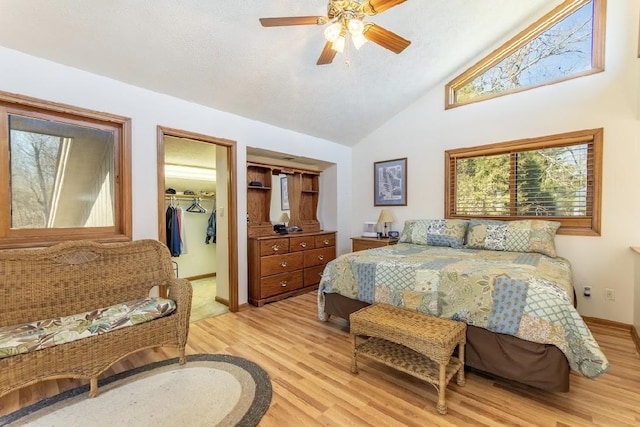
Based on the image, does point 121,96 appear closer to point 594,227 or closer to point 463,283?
point 463,283

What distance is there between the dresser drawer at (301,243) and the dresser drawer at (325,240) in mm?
86

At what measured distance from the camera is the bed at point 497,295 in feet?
5.80

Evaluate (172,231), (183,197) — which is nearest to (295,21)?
(172,231)

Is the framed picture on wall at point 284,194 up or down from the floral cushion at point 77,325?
up

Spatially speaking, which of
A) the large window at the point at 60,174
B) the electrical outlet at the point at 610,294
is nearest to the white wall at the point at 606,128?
the electrical outlet at the point at 610,294

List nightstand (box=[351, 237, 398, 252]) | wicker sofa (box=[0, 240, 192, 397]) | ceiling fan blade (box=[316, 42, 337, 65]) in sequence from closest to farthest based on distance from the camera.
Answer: wicker sofa (box=[0, 240, 192, 397])
ceiling fan blade (box=[316, 42, 337, 65])
nightstand (box=[351, 237, 398, 252])

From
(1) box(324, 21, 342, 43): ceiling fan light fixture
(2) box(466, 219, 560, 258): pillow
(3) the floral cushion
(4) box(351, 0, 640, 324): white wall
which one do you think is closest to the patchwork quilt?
(2) box(466, 219, 560, 258): pillow

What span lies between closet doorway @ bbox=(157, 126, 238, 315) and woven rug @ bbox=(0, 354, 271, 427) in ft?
4.19

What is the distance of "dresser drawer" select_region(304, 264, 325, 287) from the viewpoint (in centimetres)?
425

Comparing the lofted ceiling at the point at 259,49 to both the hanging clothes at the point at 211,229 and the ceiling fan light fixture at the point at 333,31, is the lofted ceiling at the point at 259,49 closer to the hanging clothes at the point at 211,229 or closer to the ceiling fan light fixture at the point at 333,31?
the ceiling fan light fixture at the point at 333,31

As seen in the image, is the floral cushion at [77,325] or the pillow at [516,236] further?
the pillow at [516,236]

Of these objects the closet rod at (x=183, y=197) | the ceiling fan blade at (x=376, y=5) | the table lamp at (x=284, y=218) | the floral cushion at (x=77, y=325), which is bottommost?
the floral cushion at (x=77, y=325)

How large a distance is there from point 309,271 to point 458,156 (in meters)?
2.57

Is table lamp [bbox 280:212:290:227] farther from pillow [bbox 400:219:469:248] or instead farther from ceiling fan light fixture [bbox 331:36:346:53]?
ceiling fan light fixture [bbox 331:36:346:53]
